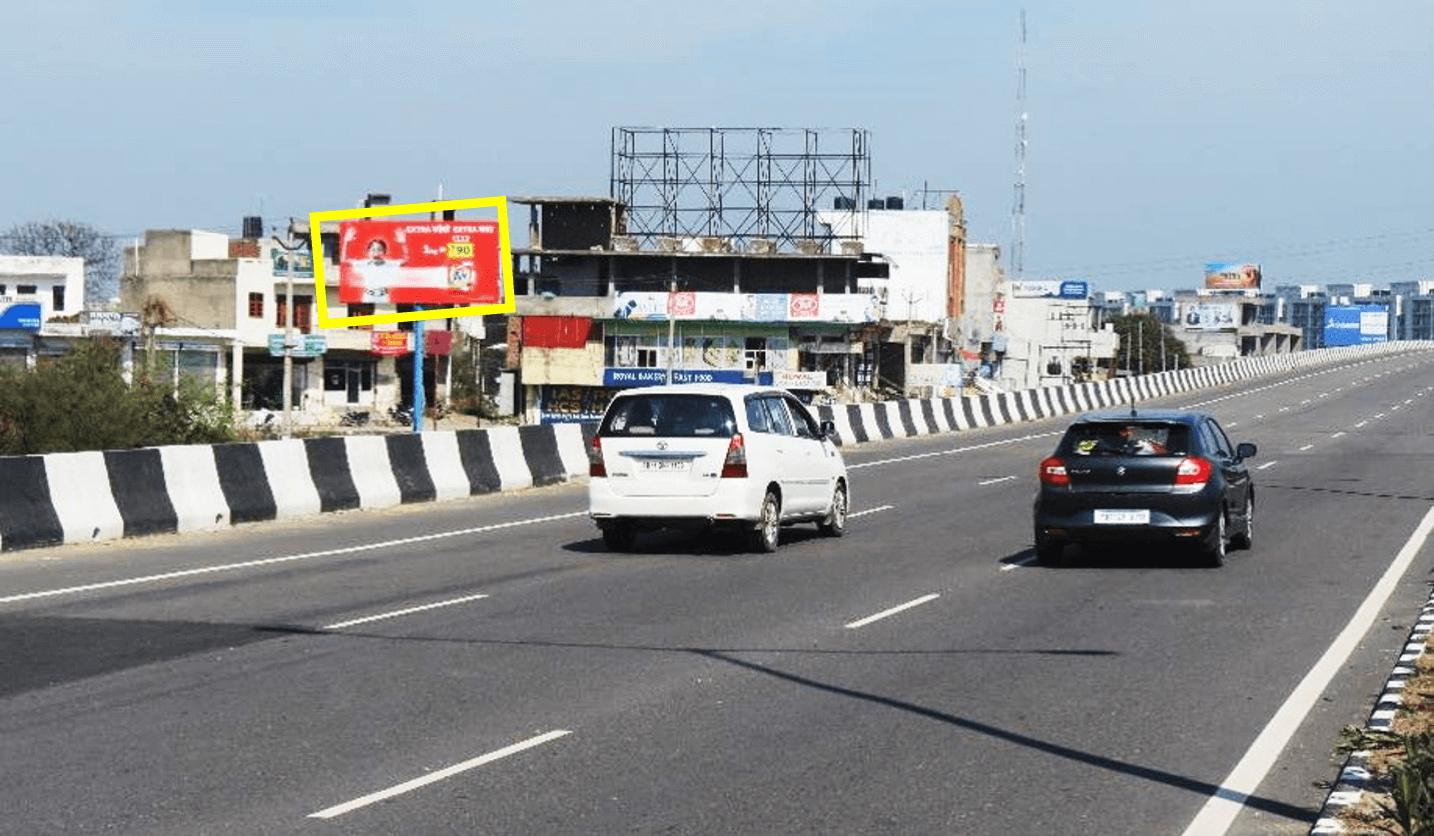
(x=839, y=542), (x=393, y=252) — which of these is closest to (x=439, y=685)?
(x=839, y=542)

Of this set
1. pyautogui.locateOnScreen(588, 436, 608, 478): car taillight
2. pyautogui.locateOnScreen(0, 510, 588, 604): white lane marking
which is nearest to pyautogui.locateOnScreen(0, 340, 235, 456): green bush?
pyautogui.locateOnScreen(0, 510, 588, 604): white lane marking

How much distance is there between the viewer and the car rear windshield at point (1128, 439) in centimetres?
2006

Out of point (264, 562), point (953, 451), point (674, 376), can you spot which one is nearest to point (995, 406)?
point (953, 451)

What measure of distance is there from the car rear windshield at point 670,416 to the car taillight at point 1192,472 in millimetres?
4423

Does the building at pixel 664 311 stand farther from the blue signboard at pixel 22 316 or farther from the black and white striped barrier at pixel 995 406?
the blue signboard at pixel 22 316

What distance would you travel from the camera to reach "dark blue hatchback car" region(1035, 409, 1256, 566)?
19625 mm

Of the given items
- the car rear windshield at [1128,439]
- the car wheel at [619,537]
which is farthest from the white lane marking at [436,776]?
the car wheel at [619,537]

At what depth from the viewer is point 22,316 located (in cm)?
8906

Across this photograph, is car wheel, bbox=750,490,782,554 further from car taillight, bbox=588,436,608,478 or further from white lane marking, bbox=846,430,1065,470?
white lane marking, bbox=846,430,1065,470

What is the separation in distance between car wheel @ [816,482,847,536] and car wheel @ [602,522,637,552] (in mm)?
2724

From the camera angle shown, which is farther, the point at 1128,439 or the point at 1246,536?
the point at 1246,536

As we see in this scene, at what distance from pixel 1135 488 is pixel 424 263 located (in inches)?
1102

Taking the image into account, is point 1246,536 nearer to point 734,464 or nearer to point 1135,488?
point 1135,488

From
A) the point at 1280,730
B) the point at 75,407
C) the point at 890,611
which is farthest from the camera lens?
the point at 75,407
